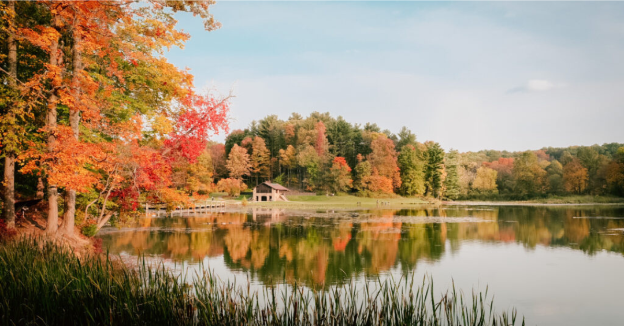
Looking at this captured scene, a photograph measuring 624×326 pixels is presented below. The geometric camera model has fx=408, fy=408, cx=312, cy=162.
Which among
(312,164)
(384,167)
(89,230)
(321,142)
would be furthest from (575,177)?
(89,230)

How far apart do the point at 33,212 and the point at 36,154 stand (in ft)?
17.3

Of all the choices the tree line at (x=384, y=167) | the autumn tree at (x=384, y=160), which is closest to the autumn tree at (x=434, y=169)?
the tree line at (x=384, y=167)

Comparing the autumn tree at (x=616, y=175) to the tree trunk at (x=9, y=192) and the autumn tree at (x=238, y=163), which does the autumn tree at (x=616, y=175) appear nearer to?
the autumn tree at (x=238, y=163)

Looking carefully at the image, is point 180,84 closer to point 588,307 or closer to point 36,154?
point 36,154

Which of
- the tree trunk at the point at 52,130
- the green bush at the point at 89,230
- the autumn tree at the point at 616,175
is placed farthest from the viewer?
the autumn tree at the point at 616,175

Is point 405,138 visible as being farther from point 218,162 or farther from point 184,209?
point 184,209

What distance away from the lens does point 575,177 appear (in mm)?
67062

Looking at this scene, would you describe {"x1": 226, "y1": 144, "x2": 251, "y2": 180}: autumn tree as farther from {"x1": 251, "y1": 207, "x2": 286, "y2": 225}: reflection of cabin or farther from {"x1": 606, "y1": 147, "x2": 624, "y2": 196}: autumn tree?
{"x1": 606, "y1": 147, "x2": 624, "y2": 196}: autumn tree

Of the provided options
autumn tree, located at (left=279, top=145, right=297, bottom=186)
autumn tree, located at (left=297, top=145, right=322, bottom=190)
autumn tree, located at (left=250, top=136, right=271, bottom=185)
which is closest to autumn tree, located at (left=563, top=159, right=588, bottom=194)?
autumn tree, located at (left=297, top=145, right=322, bottom=190)

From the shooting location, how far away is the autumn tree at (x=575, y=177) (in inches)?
2618

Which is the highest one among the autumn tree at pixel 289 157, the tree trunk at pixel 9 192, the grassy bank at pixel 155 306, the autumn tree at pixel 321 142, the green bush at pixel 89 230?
the autumn tree at pixel 321 142

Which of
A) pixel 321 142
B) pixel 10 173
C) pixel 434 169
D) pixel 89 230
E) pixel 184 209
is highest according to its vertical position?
pixel 321 142

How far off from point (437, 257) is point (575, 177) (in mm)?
63794

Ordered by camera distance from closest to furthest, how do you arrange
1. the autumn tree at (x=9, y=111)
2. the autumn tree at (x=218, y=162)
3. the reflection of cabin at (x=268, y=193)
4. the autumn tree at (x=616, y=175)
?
the autumn tree at (x=9, y=111) < the reflection of cabin at (x=268, y=193) < the autumn tree at (x=616, y=175) < the autumn tree at (x=218, y=162)
